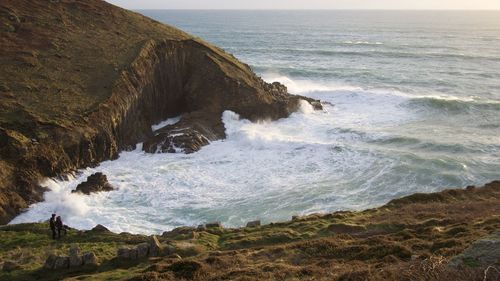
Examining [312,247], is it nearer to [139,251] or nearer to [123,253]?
[139,251]

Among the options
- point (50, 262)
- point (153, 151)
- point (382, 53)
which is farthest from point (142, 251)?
point (382, 53)

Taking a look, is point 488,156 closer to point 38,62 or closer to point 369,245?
point 369,245

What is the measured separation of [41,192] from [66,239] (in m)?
8.34

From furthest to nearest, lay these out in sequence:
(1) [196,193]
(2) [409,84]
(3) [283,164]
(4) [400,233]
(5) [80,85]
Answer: (2) [409,84], (5) [80,85], (3) [283,164], (1) [196,193], (4) [400,233]

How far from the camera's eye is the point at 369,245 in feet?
58.7

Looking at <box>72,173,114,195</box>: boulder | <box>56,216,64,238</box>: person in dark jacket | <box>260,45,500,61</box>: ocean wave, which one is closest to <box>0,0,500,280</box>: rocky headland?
<box>72,173,114,195</box>: boulder

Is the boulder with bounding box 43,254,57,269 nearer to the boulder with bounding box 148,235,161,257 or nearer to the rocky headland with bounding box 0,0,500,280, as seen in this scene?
the rocky headland with bounding box 0,0,500,280

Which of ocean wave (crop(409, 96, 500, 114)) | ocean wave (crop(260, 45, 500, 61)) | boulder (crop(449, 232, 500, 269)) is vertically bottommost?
ocean wave (crop(409, 96, 500, 114))

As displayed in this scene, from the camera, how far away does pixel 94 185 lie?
3111 cm

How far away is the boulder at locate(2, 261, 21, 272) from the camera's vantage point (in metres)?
18.4

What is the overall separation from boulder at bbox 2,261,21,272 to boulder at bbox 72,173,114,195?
11.8 m

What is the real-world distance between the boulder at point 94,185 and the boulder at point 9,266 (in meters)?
11.8

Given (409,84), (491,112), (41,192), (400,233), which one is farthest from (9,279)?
(409,84)

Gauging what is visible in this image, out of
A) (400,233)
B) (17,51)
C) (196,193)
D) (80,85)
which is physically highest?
(17,51)
